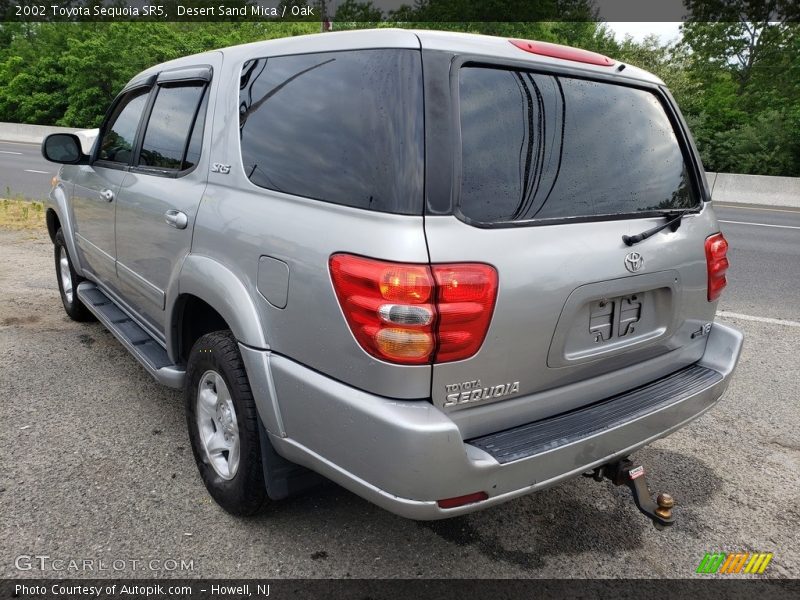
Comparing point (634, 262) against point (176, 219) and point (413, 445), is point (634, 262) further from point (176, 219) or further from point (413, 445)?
point (176, 219)

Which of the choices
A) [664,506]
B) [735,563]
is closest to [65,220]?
[664,506]

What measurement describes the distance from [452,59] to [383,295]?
80 cm

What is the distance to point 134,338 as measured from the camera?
3514 millimetres

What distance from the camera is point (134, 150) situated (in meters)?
3.61

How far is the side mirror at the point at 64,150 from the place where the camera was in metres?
4.13

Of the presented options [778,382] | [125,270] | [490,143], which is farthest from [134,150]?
[778,382]

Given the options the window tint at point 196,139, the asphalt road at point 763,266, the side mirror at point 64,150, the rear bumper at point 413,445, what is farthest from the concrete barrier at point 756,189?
the rear bumper at point 413,445

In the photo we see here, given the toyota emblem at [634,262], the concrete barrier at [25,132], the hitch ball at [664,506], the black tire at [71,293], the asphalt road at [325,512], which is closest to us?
the toyota emblem at [634,262]

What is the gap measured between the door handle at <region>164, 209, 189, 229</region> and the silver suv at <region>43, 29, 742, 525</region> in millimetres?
20

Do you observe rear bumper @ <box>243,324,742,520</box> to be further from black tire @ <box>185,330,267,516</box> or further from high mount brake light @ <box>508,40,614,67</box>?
high mount brake light @ <box>508,40,614,67</box>

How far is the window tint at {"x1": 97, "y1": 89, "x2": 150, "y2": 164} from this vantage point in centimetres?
372

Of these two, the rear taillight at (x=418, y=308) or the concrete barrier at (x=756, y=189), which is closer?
the rear taillight at (x=418, y=308)

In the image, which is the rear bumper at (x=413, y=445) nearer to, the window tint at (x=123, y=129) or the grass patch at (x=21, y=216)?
the window tint at (x=123, y=129)

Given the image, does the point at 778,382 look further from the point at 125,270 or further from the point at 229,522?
the point at 125,270
